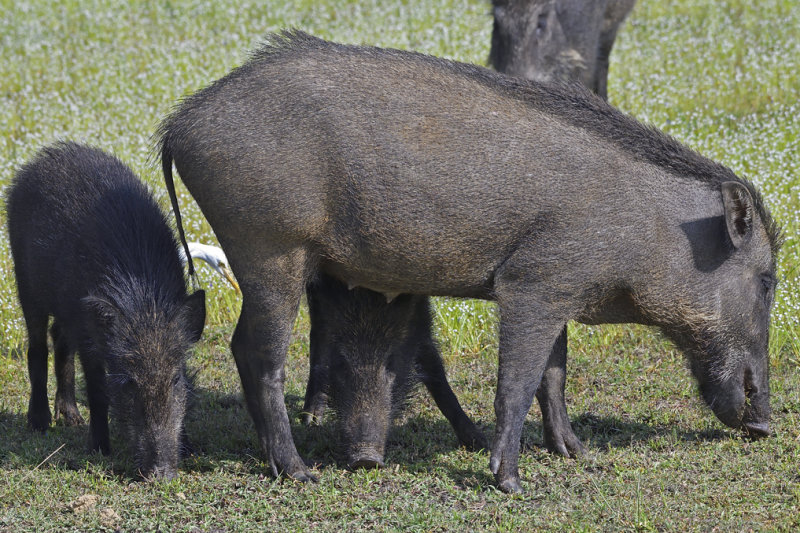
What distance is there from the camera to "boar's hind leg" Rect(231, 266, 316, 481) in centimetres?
559

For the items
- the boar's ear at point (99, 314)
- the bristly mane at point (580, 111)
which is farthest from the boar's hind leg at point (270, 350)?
the bristly mane at point (580, 111)

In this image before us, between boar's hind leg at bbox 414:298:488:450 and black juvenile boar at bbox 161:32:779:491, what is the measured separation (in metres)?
0.61

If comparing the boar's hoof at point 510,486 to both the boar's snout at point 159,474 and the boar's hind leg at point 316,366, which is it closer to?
the boar's hind leg at point 316,366

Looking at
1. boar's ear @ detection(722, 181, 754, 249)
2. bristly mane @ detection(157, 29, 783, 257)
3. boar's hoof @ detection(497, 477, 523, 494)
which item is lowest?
boar's hoof @ detection(497, 477, 523, 494)

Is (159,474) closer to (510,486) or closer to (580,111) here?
(510,486)

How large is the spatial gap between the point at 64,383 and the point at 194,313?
1.49 metres

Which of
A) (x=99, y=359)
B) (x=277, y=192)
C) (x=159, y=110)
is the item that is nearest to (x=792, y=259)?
(x=277, y=192)

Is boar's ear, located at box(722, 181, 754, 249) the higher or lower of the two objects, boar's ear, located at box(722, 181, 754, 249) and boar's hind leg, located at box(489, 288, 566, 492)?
the higher

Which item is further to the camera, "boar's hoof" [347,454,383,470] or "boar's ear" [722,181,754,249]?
"boar's hoof" [347,454,383,470]

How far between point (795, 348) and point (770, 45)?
7.19 metres

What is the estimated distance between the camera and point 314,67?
5637 mm

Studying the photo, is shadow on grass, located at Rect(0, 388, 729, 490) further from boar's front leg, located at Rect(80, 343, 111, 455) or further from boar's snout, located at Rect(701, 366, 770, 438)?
boar's snout, located at Rect(701, 366, 770, 438)

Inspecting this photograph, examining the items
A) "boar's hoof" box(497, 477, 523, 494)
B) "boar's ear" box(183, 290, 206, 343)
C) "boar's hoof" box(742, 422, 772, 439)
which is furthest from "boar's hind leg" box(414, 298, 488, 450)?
"boar's hoof" box(742, 422, 772, 439)

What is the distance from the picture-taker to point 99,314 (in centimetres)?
577
